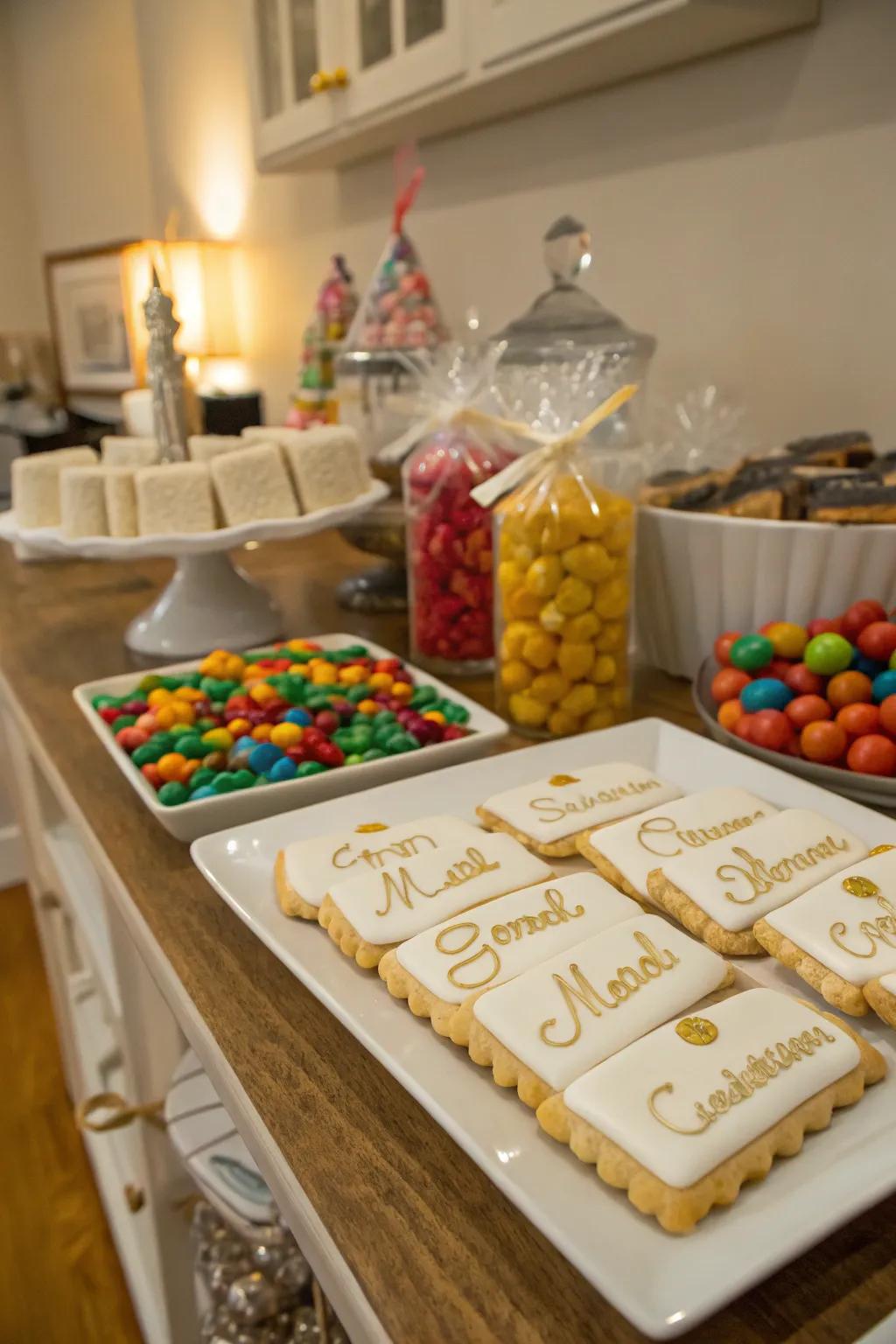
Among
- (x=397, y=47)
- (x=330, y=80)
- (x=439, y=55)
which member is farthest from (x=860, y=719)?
(x=330, y=80)

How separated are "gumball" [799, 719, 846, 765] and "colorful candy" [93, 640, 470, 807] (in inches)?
10.7

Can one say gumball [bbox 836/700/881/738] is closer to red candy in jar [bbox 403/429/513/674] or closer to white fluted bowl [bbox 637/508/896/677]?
white fluted bowl [bbox 637/508/896/677]

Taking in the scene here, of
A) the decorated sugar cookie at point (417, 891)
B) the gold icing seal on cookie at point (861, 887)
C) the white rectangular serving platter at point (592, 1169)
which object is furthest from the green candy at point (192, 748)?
the gold icing seal on cookie at point (861, 887)

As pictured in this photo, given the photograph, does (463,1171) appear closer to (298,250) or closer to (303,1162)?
(303,1162)

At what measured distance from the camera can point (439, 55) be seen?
1.27 metres

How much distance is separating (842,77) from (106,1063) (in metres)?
1.42

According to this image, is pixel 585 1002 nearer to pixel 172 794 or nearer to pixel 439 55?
pixel 172 794

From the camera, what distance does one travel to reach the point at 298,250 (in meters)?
2.33

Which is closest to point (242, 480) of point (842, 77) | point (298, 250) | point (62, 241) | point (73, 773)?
point (73, 773)

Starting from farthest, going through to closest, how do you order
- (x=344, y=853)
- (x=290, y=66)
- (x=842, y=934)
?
(x=290, y=66) < (x=344, y=853) < (x=842, y=934)

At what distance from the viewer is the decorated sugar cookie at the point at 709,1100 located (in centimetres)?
37

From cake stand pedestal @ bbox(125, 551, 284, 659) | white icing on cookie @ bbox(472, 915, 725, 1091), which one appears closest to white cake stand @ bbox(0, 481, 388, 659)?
cake stand pedestal @ bbox(125, 551, 284, 659)

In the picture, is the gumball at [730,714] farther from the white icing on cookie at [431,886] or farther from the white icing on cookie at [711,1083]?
the white icing on cookie at [711,1083]

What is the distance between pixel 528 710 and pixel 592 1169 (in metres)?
0.49
